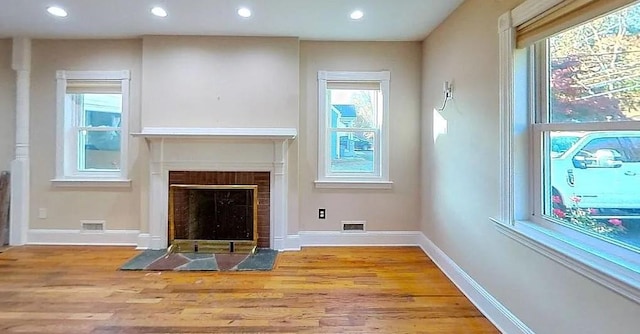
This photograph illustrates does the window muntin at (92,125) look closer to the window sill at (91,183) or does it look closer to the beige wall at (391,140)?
the window sill at (91,183)

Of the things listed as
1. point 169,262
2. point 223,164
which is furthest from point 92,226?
point 223,164

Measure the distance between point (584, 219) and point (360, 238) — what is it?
9.57 feet

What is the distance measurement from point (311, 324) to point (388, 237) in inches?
91.5

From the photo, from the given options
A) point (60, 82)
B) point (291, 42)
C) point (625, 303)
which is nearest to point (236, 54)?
point (291, 42)

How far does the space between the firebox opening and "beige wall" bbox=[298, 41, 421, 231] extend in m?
0.63

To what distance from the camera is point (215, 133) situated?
14.7 ft

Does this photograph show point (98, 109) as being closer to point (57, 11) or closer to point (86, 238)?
point (57, 11)

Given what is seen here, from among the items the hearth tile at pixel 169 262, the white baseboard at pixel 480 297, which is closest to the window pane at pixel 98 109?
the hearth tile at pixel 169 262

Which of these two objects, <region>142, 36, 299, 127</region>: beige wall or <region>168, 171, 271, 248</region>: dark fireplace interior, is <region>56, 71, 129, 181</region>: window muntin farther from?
<region>168, 171, 271, 248</region>: dark fireplace interior

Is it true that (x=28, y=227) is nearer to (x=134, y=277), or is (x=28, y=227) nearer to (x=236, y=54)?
(x=134, y=277)

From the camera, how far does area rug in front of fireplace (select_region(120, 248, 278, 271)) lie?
3.96 metres

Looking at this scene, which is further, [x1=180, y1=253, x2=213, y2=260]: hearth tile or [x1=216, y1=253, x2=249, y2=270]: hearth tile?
[x1=180, y1=253, x2=213, y2=260]: hearth tile

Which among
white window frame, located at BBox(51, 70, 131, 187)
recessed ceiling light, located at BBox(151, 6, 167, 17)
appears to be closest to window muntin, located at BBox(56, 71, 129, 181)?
white window frame, located at BBox(51, 70, 131, 187)

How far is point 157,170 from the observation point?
15.0ft
